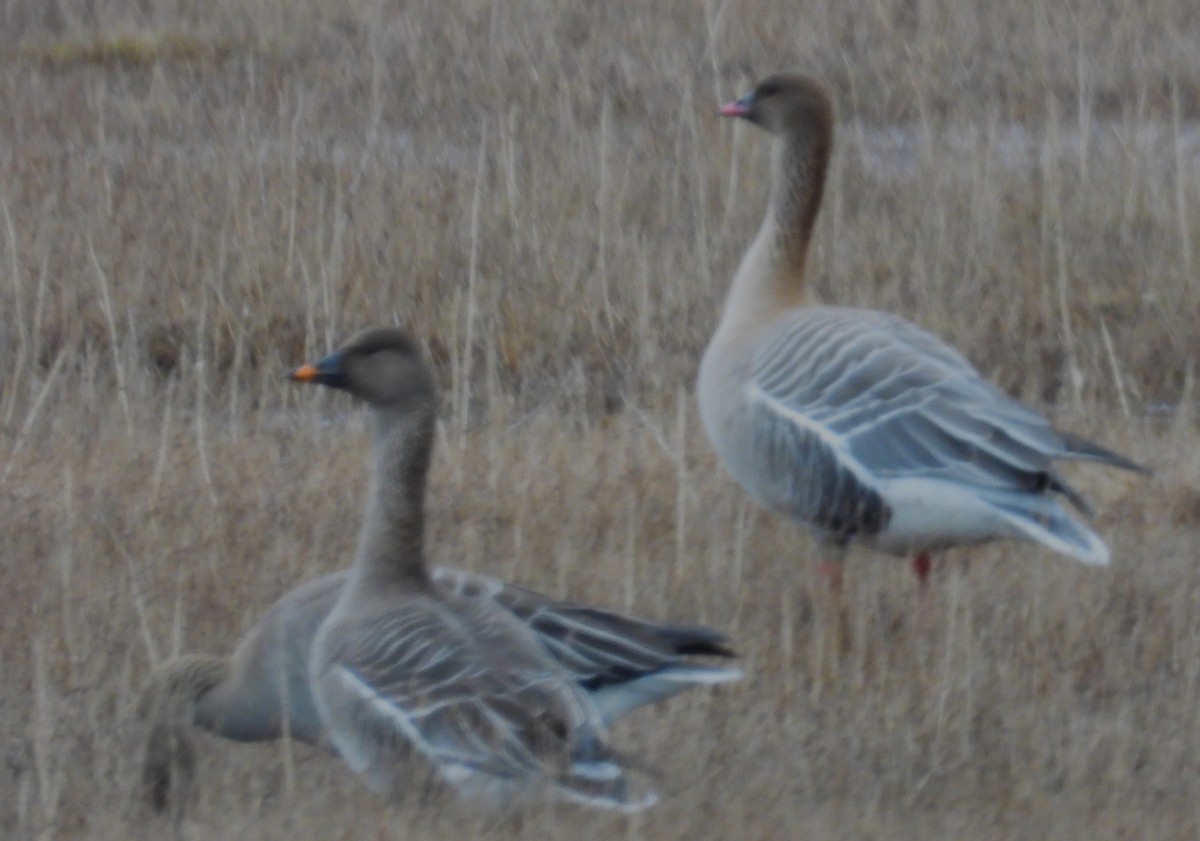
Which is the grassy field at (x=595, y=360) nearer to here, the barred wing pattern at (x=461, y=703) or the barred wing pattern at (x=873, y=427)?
the barred wing pattern at (x=461, y=703)

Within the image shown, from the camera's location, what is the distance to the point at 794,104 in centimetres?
622

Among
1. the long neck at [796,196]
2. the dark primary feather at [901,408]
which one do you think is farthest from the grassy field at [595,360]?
the long neck at [796,196]

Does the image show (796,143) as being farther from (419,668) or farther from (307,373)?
(419,668)

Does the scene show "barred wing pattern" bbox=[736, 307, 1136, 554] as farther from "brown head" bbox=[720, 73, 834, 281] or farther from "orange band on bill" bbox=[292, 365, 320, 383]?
"orange band on bill" bbox=[292, 365, 320, 383]

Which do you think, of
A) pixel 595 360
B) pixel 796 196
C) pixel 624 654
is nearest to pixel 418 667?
pixel 624 654

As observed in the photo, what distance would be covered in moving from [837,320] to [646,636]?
1.70 metres

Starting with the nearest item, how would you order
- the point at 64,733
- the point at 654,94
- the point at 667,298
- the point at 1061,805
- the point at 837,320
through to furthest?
the point at 1061,805 < the point at 64,733 < the point at 837,320 < the point at 667,298 < the point at 654,94

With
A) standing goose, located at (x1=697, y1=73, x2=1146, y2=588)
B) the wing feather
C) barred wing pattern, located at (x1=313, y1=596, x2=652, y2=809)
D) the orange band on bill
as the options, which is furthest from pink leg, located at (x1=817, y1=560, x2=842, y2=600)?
the orange band on bill

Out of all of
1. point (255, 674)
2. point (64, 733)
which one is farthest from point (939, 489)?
point (64, 733)

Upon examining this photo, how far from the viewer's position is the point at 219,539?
5.65m

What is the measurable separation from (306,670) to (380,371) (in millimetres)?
673

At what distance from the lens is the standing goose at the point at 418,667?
3.87 m

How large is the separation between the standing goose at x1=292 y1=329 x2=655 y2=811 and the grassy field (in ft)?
0.42

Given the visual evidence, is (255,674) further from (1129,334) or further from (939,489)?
(1129,334)
